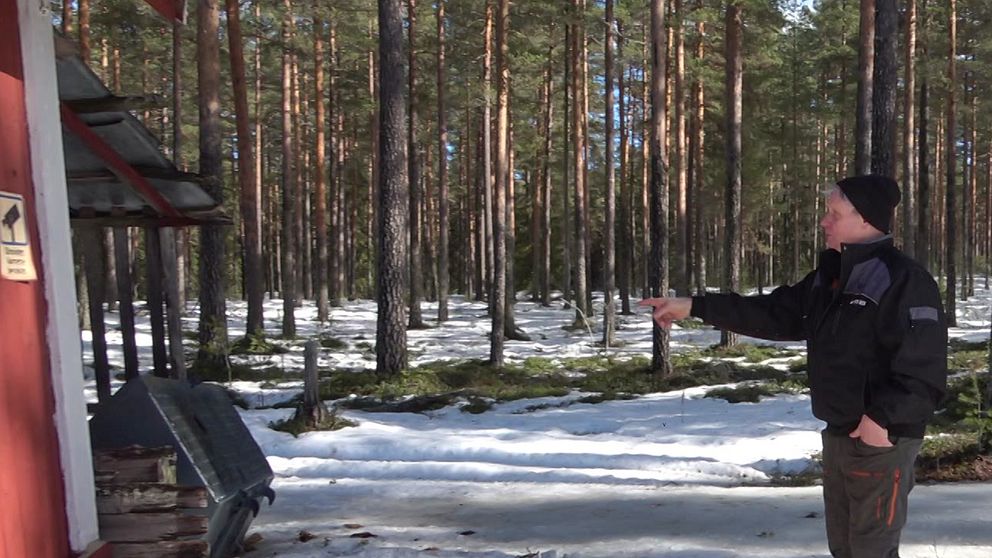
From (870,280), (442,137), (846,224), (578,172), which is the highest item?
(442,137)

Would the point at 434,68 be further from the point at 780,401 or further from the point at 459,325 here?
the point at 780,401

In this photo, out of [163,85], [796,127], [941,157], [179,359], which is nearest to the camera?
[179,359]

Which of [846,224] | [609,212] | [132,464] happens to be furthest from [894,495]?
[609,212]

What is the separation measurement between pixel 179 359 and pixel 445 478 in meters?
2.77

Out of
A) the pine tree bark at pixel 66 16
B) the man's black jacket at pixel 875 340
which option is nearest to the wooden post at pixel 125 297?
the man's black jacket at pixel 875 340

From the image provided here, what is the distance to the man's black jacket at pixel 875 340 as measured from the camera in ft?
8.92

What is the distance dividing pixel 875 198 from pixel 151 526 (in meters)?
3.74

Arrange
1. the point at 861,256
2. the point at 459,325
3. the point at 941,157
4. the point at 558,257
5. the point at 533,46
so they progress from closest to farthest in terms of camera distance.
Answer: the point at 861,256 → the point at 533,46 → the point at 459,325 → the point at 941,157 → the point at 558,257

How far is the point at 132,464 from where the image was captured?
3850mm

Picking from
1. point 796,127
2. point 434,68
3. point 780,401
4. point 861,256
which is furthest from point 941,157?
point 861,256

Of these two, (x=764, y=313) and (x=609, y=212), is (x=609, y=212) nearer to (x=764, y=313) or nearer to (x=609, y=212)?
(x=609, y=212)

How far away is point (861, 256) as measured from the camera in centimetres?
300

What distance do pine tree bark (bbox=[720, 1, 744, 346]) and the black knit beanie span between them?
15476 mm

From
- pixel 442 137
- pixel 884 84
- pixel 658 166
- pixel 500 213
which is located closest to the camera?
pixel 884 84
